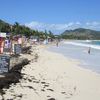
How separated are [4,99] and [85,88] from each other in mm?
3953

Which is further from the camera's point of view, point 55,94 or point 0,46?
point 0,46

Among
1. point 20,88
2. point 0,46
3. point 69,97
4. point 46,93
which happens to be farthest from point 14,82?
point 0,46

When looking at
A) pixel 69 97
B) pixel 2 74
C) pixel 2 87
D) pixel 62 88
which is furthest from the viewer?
pixel 2 74

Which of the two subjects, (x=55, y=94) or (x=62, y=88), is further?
(x=62, y=88)

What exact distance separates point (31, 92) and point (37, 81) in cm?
247

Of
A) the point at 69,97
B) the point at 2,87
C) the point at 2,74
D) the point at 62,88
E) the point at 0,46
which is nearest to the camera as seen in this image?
the point at 69,97

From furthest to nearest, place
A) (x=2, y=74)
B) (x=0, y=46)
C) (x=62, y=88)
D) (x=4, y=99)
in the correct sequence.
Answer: (x=0, y=46) → (x=2, y=74) → (x=62, y=88) → (x=4, y=99)

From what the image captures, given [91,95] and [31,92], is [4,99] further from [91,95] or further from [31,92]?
[91,95]

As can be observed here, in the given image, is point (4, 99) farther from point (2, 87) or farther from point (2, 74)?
point (2, 74)

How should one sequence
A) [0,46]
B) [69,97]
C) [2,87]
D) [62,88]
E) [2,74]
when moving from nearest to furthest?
[69,97], [2,87], [62,88], [2,74], [0,46]

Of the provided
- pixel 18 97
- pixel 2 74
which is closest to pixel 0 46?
pixel 2 74

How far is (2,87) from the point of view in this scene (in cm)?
1137

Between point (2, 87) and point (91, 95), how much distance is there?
3410 mm

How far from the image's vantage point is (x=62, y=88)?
1210cm
